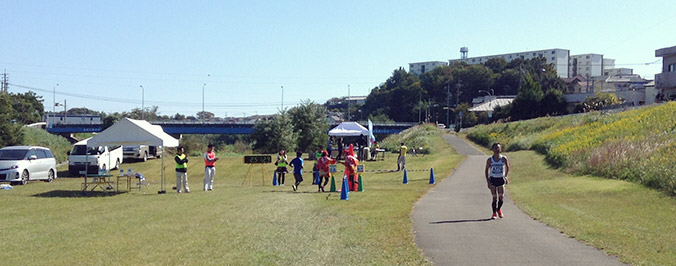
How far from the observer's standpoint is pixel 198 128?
9912 centimetres

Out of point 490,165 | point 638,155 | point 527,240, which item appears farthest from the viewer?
point 638,155

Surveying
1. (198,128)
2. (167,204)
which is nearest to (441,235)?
(167,204)

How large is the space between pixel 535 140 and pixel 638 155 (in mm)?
17594

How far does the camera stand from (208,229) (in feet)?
41.8

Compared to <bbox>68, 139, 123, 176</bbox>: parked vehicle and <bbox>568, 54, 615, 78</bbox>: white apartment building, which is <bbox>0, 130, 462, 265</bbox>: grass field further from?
<bbox>568, 54, 615, 78</bbox>: white apartment building

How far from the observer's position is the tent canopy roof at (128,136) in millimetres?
22944

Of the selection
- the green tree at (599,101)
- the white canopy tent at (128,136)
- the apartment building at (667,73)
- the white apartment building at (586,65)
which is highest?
the white apartment building at (586,65)

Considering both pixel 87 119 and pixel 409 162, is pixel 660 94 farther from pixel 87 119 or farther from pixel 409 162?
pixel 87 119

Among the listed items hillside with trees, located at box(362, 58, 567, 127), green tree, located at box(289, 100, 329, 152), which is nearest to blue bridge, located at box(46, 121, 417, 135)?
green tree, located at box(289, 100, 329, 152)

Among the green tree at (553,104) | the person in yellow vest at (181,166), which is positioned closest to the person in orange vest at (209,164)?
the person in yellow vest at (181,166)

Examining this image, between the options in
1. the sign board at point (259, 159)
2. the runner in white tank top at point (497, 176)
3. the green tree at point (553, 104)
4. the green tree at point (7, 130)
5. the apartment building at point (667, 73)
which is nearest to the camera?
the runner in white tank top at point (497, 176)

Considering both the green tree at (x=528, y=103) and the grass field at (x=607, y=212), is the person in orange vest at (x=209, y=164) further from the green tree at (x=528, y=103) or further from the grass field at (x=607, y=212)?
the green tree at (x=528, y=103)

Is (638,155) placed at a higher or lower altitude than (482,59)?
lower

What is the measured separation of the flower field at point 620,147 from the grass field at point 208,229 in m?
7.94
